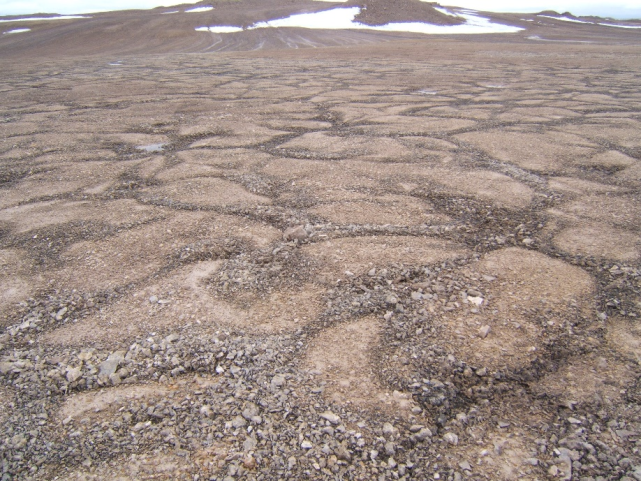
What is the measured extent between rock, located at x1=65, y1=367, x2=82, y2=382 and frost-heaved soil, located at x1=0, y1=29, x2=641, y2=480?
19mm

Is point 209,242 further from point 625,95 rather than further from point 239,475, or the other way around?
point 625,95

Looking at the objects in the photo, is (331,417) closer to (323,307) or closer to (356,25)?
(323,307)

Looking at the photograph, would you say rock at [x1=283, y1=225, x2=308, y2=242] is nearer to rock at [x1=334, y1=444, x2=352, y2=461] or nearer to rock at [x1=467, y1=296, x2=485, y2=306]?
rock at [x1=467, y1=296, x2=485, y2=306]

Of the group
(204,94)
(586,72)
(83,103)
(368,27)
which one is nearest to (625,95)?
(586,72)

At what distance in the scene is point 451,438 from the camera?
1.02 metres

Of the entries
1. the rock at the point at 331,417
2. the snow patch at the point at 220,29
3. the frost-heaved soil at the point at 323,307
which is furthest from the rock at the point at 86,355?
the snow patch at the point at 220,29

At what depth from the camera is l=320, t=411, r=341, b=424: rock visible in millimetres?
1053

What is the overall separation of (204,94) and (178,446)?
5.35 metres

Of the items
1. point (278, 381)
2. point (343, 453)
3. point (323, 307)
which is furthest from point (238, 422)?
point (323, 307)

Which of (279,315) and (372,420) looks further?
(279,315)

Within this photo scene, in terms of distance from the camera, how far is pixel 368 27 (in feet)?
71.6

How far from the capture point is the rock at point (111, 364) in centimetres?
123

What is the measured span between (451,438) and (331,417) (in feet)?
0.98

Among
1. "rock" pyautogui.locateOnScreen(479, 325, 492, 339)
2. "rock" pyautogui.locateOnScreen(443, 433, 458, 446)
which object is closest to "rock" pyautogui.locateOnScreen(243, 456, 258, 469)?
"rock" pyautogui.locateOnScreen(443, 433, 458, 446)
